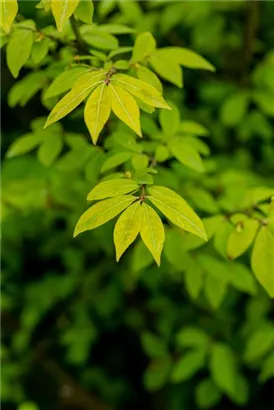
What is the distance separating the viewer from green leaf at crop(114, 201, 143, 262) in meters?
1.10

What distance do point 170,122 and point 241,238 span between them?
361 mm

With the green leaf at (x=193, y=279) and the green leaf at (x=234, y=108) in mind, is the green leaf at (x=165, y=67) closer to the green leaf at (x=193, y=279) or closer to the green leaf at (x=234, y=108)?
the green leaf at (x=193, y=279)

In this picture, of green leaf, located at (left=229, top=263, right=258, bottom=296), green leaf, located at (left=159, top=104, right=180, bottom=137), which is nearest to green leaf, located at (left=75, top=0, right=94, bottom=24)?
green leaf, located at (left=159, top=104, right=180, bottom=137)

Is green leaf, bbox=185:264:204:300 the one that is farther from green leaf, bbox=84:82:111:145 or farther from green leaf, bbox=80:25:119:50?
green leaf, bbox=84:82:111:145

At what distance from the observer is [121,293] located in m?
2.60

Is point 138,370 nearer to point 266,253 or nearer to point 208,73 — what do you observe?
point 208,73

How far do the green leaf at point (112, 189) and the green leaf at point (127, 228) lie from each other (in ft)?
0.17

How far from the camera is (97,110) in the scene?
3.57 ft

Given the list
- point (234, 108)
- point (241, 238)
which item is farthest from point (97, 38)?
point (234, 108)

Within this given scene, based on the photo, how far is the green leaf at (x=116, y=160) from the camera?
1461 millimetres

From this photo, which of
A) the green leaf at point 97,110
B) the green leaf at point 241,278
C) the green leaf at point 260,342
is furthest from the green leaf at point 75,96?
the green leaf at point 260,342

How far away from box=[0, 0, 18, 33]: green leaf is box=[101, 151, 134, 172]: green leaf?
42cm

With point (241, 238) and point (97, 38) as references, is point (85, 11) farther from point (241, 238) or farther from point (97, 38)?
point (241, 238)

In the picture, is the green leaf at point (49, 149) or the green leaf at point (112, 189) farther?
the green leaf at point (49, 149)
